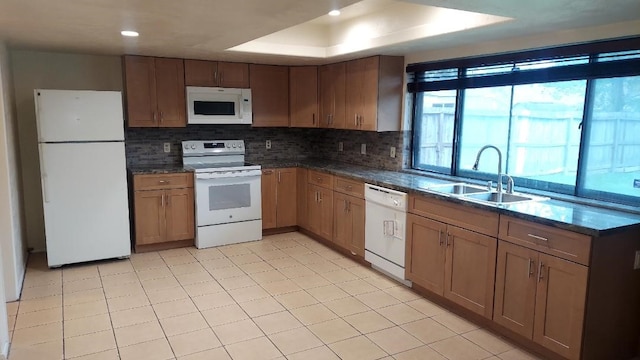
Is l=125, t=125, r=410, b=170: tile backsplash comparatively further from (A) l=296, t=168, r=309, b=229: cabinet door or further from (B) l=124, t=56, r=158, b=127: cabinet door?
(A) l=296, t=168, r=309, b=229: cabinet door

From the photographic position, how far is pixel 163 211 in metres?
4.75

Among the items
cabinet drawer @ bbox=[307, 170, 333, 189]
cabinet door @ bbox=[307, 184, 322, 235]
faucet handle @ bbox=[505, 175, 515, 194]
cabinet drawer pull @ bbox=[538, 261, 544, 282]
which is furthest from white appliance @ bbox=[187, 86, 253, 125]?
cabinet drawer pull @ bbox=[538, 261, 544, 282]

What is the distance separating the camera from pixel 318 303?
354 cm

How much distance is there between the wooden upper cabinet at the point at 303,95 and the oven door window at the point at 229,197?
3.58 feet

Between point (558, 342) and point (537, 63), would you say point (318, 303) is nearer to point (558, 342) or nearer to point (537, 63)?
point (558, 342)

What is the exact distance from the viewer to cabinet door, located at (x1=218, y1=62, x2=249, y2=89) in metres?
5.14

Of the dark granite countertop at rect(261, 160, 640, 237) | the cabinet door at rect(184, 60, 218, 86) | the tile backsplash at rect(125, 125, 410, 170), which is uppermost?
the cabinet door at rect(184, 60, 218, 86)

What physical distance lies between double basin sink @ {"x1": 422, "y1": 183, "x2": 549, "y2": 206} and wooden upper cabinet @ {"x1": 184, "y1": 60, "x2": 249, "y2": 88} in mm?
2642

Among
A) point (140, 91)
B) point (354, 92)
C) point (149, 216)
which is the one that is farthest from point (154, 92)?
point (354, 92)

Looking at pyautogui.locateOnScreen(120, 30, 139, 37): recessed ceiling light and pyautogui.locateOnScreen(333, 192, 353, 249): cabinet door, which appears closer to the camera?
pyautogui.locateOnScreen(120, 30, 139, 37): recessed ceiling light

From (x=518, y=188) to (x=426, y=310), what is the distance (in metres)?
1.19

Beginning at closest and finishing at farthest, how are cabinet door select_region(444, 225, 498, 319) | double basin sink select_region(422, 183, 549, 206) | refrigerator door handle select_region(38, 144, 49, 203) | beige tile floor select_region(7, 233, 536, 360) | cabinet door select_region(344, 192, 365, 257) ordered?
beige tile floor select_region(7, 233, 536, 360) < cabinet door select_region(444, 225, 498, 319) < double basin sink select_region(422, 183, 549, 206) < refrigerator door handle select_region(38, 144, 49, 203) < cabinet door select_region(344, 192, 365, 257)

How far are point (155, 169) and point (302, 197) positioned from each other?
65.8 inches

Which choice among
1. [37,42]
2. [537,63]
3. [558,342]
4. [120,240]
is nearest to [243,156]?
[120,240]
